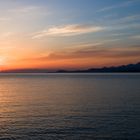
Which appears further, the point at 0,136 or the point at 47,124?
the point at 47,124

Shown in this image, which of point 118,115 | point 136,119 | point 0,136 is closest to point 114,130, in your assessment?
point 136,119

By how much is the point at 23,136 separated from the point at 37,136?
1.67 metres

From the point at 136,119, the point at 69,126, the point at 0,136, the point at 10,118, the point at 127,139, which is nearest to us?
the point at 127,139

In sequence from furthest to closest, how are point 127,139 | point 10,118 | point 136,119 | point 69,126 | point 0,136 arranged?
1. point 10,118
2. point 136,119
3. point 69,126
4. point 0,136
5. point 127,139

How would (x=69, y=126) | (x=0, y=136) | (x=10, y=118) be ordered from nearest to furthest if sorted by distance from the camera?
(x=0, y=136) < (x=69, y=126) < (x=10, y=118)

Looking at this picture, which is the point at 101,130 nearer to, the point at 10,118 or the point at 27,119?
the point at 27,119

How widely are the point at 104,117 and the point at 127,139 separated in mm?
13073

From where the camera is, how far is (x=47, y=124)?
40.3 metres

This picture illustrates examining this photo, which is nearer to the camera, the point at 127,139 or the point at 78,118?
the point at 127,139

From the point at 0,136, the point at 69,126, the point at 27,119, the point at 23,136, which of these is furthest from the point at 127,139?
the point at 27,119

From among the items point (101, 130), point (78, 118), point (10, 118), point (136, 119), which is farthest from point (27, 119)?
point (136, 119)

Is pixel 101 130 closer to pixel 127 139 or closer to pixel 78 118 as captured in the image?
pixel 127 139

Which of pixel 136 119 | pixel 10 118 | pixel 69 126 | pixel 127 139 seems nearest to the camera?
pixel 127 139

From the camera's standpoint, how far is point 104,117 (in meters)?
45.0
